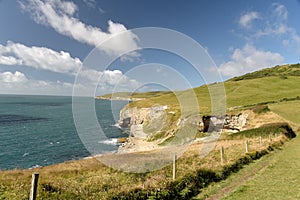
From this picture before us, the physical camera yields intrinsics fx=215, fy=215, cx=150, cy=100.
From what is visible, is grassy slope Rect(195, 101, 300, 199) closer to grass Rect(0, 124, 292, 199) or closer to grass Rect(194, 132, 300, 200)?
grass Rect(194, 132, 300, 200)

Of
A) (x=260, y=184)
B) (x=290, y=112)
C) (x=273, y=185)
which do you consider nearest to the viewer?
(x=273, y=185)

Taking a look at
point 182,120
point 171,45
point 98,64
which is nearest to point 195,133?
point 182,120

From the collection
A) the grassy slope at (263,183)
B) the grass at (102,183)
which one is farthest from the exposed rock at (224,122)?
the grass at (102,183)

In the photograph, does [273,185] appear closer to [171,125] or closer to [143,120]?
[171,125]

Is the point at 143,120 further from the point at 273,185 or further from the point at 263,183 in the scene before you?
the point at 273,185

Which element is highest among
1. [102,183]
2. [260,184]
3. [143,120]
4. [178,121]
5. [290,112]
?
[290,112]

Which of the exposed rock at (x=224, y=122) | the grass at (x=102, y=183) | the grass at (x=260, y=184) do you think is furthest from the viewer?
the exposed rock at (x=224, y=122)

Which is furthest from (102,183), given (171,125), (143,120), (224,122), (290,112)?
(143,120)

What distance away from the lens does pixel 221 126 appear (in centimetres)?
5553

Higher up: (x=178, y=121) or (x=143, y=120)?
(x=178, y=121)

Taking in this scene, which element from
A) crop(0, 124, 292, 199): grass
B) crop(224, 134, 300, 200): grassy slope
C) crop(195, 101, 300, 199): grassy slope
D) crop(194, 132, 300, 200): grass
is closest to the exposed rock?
crop(195, 101, 300, 199): grassy slope

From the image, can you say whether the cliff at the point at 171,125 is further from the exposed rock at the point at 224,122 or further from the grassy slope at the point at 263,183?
the grassy slope at the point at 263,183

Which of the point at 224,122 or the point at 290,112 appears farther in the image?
the point at 224,122

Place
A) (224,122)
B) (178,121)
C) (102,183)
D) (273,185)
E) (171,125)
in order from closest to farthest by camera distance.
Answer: (102,183) → (273,185) → (224,122) → (178,121) → (171,125)
